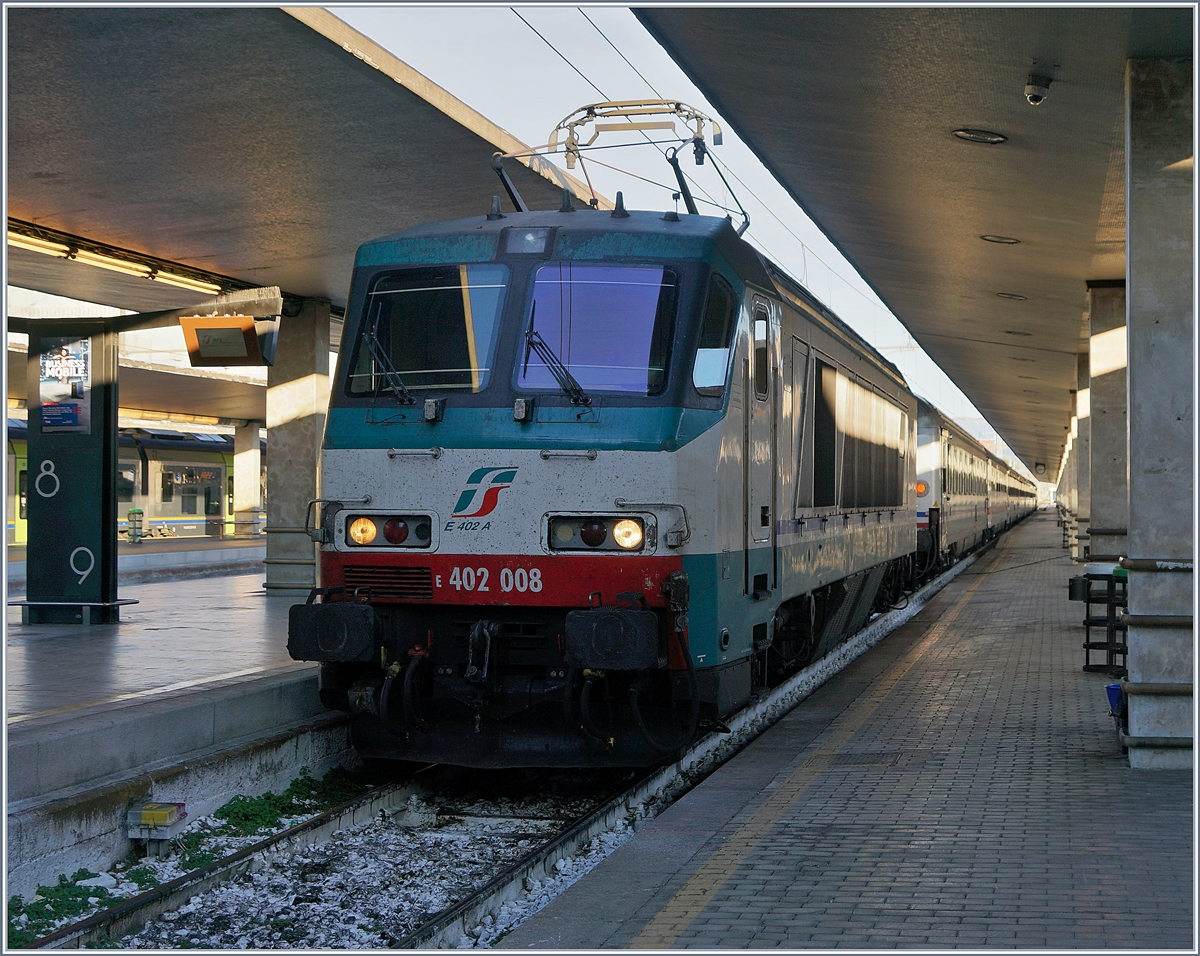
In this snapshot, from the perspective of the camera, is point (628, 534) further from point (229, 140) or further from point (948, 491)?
point (948, 491)

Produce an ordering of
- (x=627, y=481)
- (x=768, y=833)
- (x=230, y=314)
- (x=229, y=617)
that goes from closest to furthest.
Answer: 1. (x=768, y=833)
2. (x=627, y=481)
3. (x=230, y=314)
4. (x=229, y=617)

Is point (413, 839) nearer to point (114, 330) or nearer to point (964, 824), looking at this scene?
point (964, 824)

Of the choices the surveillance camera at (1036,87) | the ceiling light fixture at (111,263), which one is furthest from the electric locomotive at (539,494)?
the ceiling light fixture at (111,263)

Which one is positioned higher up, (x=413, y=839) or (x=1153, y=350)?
(x=1153, y=350)

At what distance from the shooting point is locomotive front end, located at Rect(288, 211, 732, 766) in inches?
281

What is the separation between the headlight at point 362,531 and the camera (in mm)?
7621

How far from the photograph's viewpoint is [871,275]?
763 inches

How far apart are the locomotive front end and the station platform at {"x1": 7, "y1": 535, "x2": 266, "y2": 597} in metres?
16.4

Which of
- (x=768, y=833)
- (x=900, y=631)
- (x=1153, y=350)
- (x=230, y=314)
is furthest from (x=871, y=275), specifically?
(x=768, y=833)

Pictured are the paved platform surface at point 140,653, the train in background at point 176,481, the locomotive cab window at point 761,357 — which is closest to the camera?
the locomotive cab window at point 761,357

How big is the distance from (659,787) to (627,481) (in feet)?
7.41

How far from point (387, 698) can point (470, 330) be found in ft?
7.25

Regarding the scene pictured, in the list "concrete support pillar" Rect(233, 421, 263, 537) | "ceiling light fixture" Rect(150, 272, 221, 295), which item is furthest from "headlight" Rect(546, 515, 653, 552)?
"concrete support pillar" Rect(233, 421, 263, 537)

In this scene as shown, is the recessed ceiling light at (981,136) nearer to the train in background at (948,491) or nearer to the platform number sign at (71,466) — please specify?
the platform number sign at (71,466)
